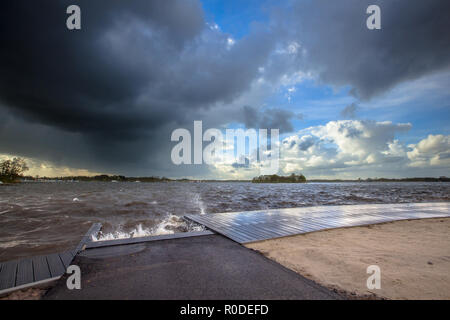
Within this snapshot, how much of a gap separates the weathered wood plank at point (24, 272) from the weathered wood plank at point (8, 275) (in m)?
0.06

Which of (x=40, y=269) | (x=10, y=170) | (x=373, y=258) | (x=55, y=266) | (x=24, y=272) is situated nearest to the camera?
(x=24, y=272)

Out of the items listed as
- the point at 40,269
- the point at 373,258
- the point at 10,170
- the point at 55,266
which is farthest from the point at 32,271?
the point at 10,170

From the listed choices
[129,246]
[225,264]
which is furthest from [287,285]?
[129,246]

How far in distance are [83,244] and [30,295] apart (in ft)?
8.97

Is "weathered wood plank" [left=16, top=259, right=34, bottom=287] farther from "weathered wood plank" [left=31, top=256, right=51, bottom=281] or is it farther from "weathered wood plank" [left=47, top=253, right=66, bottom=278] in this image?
"weathered wood plank" [left=47, top=253, right=66, bottom=278]

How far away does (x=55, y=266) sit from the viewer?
431 centimetres

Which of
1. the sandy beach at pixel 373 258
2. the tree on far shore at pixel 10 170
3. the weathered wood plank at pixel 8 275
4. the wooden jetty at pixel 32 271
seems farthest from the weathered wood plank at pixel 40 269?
the tree on far shore at pixel 10 170

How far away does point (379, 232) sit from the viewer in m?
7.89

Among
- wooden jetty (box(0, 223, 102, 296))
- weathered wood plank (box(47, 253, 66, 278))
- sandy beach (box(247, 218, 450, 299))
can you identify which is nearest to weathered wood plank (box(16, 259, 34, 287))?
wooden jetty (box(0, 223, 102, 296))

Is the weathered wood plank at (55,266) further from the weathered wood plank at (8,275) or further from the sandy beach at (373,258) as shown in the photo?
the sandy beach at (373,258)

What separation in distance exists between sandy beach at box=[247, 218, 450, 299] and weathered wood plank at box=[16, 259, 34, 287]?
4.70 m

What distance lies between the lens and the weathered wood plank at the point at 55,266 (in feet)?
13.0

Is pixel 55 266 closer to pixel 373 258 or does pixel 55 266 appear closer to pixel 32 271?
pixel 32 271

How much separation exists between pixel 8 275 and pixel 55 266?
699 millimetres
